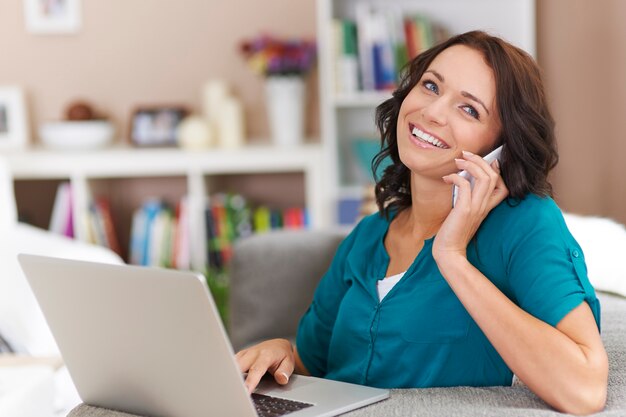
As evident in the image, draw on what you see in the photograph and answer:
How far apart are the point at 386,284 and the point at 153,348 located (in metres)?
0.45

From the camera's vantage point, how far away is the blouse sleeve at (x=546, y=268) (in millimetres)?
1247

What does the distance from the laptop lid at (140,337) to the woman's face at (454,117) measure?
0.50 m

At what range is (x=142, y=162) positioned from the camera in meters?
3.88

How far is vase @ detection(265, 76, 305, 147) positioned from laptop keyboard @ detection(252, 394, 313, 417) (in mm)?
2646

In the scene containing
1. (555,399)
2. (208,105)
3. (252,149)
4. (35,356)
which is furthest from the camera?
(208,105)

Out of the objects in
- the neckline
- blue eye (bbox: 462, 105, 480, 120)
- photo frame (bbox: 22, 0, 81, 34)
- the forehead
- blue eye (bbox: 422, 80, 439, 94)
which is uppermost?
photo frame (bbox: 22, 0, 81, 34)

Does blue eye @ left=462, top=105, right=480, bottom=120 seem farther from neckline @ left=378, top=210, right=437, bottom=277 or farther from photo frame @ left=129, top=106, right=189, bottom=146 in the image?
photo frame @ left=129, top=106, right=189, bottom=146

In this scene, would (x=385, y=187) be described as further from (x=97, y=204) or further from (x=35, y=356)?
(x=97, y=204)

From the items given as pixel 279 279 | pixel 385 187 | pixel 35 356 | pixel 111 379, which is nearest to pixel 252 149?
pixel 279 279

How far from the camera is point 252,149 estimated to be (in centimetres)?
386

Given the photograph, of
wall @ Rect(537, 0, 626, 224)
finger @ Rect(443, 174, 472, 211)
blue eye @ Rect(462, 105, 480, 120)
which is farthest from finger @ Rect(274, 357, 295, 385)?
wall @ Rect(537, 0, 626, 224)

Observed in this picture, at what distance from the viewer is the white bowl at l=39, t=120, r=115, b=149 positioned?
3.96 meters

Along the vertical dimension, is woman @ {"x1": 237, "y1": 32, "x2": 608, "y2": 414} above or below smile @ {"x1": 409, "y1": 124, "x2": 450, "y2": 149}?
below

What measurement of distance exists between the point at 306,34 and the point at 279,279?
1.97m
